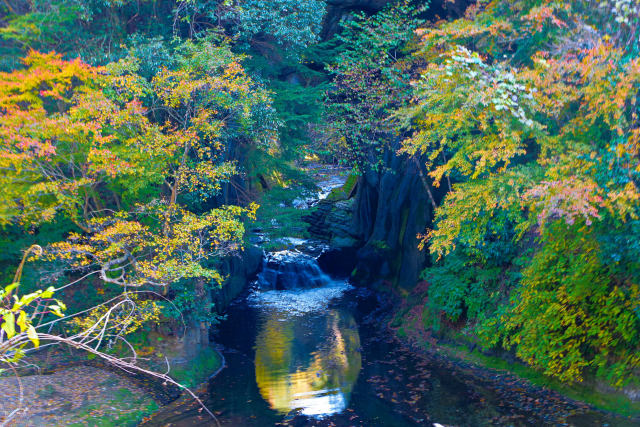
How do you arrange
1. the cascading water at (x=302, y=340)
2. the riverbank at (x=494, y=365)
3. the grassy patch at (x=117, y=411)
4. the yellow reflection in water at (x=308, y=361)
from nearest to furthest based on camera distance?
the riverbank at (x=494, y=365), the grassy patch at (x=117, y=411), the yellow reflection in water at (x=308, y=361), the cascading water at (x=302, y=340)

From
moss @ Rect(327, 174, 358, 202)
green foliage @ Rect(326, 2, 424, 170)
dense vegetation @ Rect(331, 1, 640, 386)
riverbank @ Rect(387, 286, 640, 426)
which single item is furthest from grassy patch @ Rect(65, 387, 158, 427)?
moss @ Rect(327, 174, 358, 202)

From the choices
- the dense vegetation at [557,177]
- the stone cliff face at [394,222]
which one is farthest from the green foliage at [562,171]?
the stone cliff face at [394,222]

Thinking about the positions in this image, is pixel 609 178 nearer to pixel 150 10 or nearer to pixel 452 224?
pixel 452 224

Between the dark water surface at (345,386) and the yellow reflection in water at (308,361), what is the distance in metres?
0.03

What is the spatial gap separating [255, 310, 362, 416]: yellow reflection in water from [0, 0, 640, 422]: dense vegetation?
314 cm

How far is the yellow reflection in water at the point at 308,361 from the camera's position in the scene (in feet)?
41.7

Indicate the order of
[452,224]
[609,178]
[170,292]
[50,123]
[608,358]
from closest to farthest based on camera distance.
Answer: [609,178], [608,358], [50,123], [452,224], [170,292]

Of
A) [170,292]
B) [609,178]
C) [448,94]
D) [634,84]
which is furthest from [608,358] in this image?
[170,292]

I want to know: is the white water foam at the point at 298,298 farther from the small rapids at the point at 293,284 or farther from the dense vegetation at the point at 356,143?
the dense vegetation at the point at 356,143

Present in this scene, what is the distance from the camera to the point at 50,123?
37.7ft

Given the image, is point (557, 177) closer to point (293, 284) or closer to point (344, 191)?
point (293, 284)

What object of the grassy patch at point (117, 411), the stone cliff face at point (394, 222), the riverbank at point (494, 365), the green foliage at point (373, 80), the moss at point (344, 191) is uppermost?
the green foliage at point (373, 80)

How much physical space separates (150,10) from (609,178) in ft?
52.5

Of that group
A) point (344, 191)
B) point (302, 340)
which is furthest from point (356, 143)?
point (344, 191)
